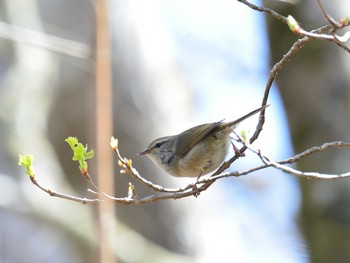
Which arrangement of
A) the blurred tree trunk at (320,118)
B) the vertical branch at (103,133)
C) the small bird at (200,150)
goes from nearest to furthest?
the vertical branch at (103,133), the small bird at (200,150), the blurred tree trunk at (320,118)

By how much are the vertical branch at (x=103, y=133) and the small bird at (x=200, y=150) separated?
1507 millimetres

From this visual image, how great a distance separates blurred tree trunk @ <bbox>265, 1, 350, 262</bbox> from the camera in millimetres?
4398

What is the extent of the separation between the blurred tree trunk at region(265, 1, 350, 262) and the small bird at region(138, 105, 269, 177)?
1.25 m

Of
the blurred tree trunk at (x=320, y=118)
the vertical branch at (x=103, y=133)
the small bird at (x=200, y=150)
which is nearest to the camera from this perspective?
the vertical branch at (x=103, y=133)

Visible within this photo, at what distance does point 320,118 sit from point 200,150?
Answer: 164 centimetres

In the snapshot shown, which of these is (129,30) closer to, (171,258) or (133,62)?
(133,62)

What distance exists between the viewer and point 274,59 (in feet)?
15.9

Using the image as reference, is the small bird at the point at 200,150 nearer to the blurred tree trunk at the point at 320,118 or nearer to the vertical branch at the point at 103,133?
the blurred tree trunk at the point at 320,118

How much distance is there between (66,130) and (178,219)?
5.46 feet

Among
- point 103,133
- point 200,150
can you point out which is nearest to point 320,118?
point 200,150

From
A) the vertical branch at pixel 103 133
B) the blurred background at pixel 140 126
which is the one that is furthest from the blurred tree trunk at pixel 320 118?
the vertical branch at pixel 103 133

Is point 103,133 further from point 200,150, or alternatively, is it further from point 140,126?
point 140,126

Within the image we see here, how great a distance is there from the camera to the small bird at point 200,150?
3.23 m

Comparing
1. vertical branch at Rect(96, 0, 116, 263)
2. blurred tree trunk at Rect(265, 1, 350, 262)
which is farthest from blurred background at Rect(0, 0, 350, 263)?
vertical branch at Rect(96, 0, 116, 263)
